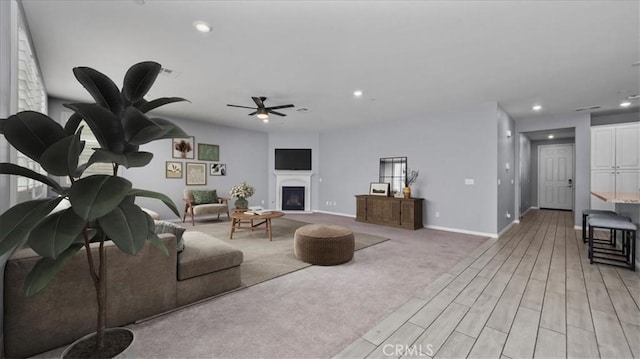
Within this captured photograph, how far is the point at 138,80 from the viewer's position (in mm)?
1199

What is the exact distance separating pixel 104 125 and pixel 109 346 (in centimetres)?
95

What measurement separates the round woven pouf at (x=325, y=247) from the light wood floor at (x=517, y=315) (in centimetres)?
110

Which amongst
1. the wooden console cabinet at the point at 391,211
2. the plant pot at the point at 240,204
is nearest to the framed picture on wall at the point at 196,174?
the plant pot at the point at 240,204

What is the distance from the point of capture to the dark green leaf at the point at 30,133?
1.00 m

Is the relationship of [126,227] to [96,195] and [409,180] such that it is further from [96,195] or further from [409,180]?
[409,180]

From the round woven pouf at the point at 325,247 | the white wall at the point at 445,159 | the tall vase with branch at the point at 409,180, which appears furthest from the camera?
the tall vase with branch at the point at 409,180

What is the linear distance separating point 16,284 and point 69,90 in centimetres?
459

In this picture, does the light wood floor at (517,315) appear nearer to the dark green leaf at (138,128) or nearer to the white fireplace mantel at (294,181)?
the dark green leaf at (138,128)

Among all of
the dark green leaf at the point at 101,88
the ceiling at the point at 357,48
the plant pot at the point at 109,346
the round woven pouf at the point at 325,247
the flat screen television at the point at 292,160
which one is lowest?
the round woven pouf at the point at 325,247

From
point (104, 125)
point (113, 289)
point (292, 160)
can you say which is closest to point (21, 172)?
point (104, 125)

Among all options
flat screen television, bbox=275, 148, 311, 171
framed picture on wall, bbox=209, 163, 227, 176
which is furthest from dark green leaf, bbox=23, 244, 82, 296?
flat screen television, bbox=275, 148, 311, 171

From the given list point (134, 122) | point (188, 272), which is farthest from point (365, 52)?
point (188, 272)

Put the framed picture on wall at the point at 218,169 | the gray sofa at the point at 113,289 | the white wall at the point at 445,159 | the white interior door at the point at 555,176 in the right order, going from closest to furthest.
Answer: the gray sofa at the point at 113,289 → the white wall at the point at 445,159 → the framed picture on wall at the point at 218,169 → the white interior door at the point at 555,176

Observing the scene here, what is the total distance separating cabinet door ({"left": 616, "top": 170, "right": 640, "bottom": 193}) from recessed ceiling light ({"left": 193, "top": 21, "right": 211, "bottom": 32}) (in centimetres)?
755
